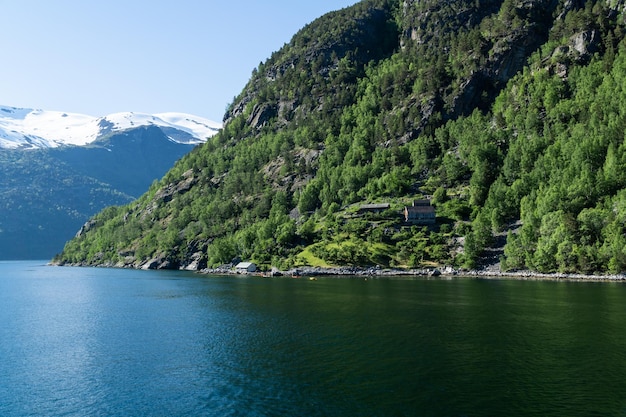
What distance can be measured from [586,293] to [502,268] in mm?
59908

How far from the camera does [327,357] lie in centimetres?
6284

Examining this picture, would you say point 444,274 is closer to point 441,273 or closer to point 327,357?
point 441,273

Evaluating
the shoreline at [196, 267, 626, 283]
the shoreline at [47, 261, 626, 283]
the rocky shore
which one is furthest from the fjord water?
the rocky shore

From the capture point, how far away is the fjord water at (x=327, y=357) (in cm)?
4744

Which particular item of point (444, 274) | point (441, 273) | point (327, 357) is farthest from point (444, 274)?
point (327, 357)

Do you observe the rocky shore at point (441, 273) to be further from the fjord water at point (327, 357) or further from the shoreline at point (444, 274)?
the fjord water at point (327, 357)

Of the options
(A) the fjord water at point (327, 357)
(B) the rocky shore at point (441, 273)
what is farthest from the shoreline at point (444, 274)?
(A) the fjord water at point (327, 357)

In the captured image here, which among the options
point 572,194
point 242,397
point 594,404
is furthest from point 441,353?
point 572,194

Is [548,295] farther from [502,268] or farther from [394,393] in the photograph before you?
[394,393]

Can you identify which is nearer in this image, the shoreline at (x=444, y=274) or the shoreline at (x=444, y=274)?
the shoreline at (x=444, y=274)

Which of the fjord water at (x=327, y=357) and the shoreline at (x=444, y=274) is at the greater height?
the shoreline at (x=444, y=274)

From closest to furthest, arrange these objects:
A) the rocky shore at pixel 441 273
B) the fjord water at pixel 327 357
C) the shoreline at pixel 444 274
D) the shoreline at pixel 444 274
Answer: the fjord water at pixel 327 357
the shoreline at pixel 444 274
the shoreline at pixel 444 274
the rocky shore at pixel 441 273

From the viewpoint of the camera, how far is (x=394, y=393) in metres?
48.8

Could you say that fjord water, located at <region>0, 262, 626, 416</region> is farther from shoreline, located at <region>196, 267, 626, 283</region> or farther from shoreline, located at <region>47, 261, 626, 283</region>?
shoreline, located at <region>47, 261, 626, 283</region>
